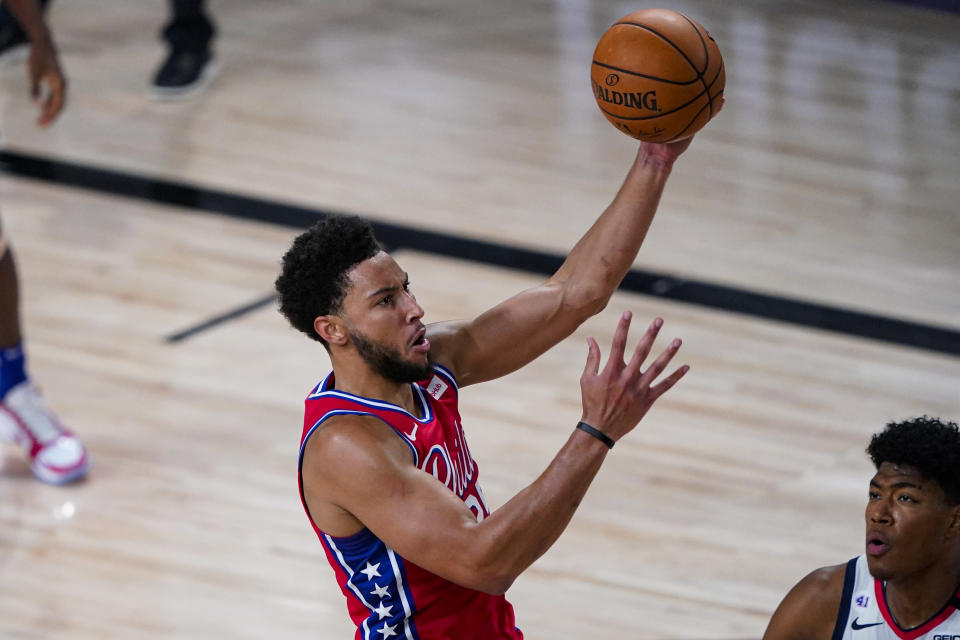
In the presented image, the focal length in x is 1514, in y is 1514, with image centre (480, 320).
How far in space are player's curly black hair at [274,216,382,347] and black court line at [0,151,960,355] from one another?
2.98 meters

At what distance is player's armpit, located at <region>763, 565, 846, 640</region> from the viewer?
299 cm

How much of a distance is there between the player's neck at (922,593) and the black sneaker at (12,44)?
6919 millimetres

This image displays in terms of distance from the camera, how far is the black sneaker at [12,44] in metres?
8.64

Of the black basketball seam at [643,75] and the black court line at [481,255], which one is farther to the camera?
the black court line at [481,255]

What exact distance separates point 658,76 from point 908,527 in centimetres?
108

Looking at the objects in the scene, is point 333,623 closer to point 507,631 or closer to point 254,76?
point 507,631

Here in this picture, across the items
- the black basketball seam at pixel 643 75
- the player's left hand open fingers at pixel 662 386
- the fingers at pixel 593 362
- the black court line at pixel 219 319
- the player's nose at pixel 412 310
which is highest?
the black basketball seam at pixel 643 75

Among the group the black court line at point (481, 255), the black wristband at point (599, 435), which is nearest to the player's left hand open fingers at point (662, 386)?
the black wristband at point (599, 435)

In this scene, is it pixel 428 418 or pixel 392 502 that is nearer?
pixel 392 502

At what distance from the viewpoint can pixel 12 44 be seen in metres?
8.67

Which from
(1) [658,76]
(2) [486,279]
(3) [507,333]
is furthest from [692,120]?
(2) [486,279]

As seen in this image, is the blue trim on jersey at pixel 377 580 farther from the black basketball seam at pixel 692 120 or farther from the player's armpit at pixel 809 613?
the black basketball seam at pixel 692 120

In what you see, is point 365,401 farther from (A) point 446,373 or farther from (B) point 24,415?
(B) point 24,415

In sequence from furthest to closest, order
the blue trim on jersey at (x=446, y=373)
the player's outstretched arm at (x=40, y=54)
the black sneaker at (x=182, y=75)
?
the black sneaker at (x=182, y=75), the player's outstretched arm at (x=40, y=54), the blue trim on jersey at (x=446, y=373)
